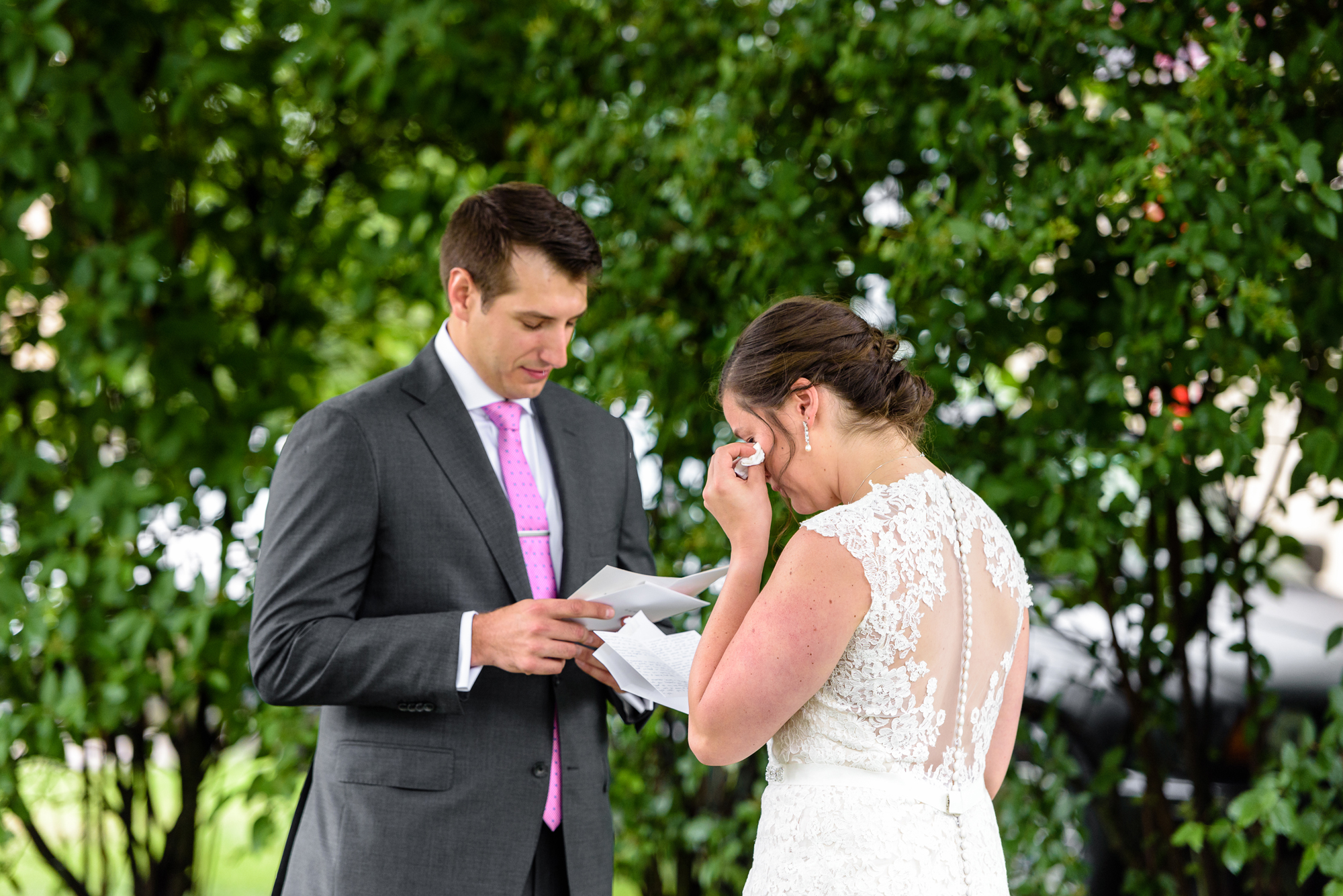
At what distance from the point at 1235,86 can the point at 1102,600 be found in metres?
1.17

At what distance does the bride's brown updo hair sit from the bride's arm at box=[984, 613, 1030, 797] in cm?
38

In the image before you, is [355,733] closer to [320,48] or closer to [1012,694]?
[1012,694]

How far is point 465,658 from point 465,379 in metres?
0.53

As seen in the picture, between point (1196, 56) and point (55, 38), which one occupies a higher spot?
point (55, 38)

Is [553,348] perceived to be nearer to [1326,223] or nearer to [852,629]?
[852,629]

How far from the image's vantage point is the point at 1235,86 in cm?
204

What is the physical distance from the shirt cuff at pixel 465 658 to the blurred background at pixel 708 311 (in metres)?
0.98

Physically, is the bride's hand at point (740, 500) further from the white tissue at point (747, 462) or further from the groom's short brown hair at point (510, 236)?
the groom's short brown hair at point (510, 236)

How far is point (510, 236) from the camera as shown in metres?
1.93

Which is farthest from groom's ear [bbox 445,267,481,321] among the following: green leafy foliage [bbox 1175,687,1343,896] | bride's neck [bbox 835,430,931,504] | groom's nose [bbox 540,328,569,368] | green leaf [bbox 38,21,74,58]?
green leafy foliage [bbox 1175,687,1343,896]

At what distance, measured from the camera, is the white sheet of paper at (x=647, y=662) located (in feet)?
5.48

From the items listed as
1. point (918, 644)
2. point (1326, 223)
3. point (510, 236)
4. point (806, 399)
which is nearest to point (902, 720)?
point (918, 644)

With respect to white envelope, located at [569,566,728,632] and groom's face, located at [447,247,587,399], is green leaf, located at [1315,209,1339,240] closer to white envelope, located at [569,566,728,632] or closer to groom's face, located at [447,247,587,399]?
white envelope, located at [569,566,728,632]

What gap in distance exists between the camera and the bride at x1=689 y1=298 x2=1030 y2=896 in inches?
54.2
